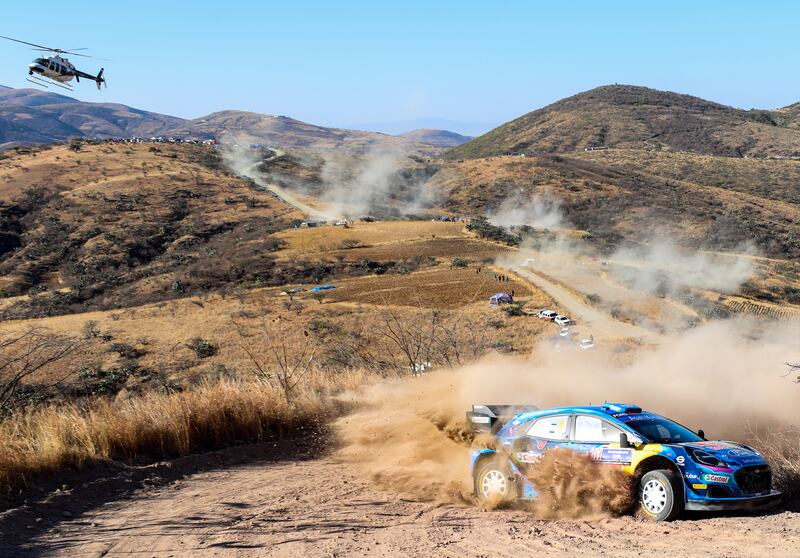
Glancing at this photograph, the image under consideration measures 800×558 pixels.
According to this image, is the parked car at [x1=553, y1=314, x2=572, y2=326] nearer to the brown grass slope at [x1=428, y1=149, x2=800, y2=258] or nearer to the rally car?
the brown grass slope at [x1=428, y1=149, x2=800, y2=258]

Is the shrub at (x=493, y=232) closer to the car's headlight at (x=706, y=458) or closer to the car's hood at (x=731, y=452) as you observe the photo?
the car's hood at (x=731, y=452)

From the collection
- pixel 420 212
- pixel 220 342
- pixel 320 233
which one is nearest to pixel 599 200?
pixel 420 212

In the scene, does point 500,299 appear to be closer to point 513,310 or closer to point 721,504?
point 513,310

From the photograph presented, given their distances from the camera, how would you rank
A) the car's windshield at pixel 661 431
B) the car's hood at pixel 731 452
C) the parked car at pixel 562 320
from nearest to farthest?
the car's hood at pixel 731 452
the car's windshield at pixel 661 431
the parked car at pixel 562 320

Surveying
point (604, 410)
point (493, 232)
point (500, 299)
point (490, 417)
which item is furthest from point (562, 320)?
point (493, 232)

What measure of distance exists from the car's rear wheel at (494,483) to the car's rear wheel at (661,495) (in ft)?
6.13

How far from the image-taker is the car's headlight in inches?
344

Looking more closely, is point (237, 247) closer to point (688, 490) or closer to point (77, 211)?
point (77, 211)

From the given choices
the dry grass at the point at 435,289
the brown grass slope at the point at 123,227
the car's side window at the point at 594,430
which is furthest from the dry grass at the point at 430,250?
the car's side window at the point at 594,430

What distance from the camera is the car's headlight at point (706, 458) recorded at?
8.73m

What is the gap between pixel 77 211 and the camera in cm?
8938

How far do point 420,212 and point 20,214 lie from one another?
185 feet

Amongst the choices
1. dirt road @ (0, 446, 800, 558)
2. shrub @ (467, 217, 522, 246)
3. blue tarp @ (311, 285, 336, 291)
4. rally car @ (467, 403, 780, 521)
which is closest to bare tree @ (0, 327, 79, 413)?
dirt road @ (0, 446, 800, 558)

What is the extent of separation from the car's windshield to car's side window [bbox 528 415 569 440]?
3.06 feet
